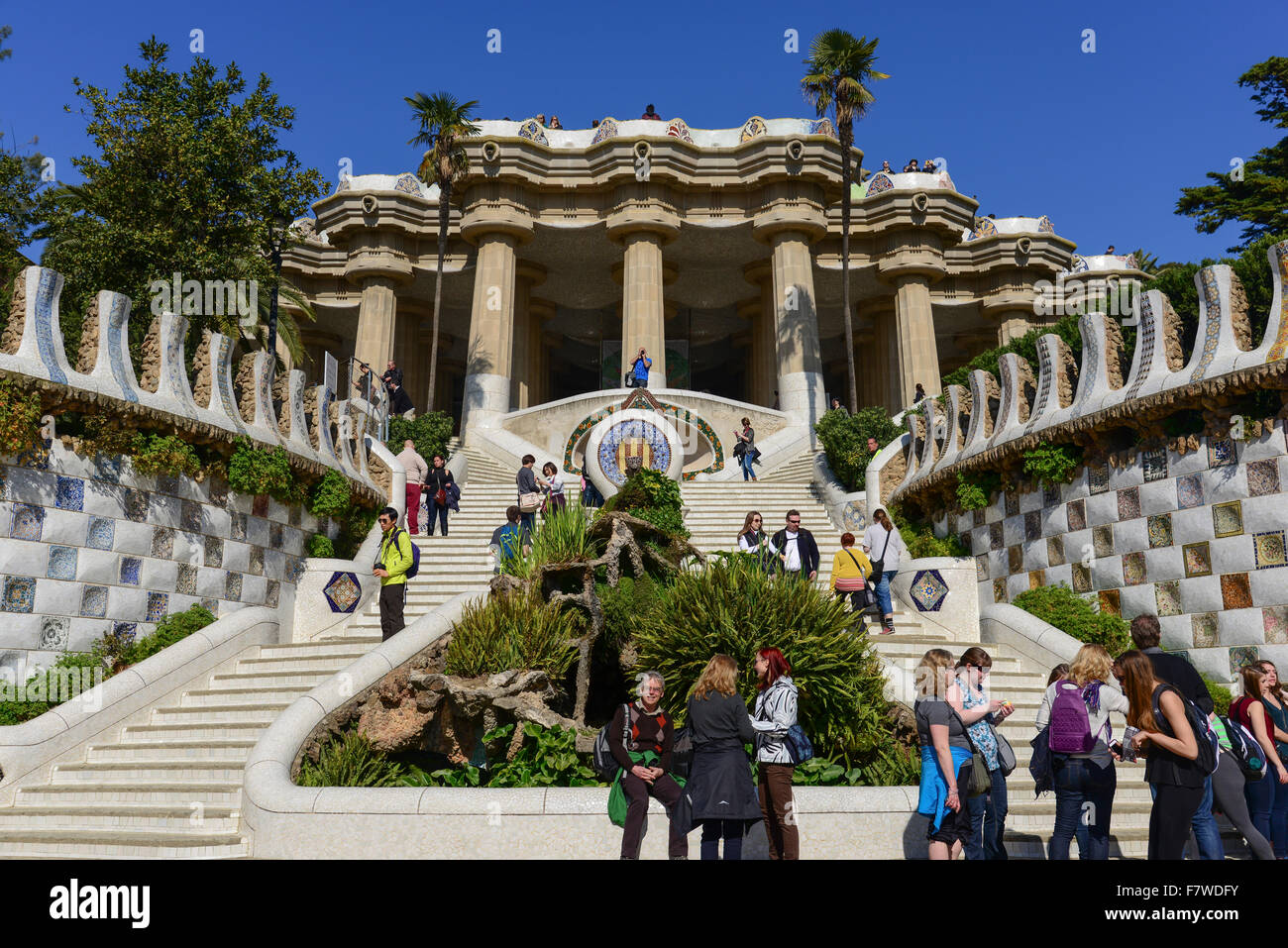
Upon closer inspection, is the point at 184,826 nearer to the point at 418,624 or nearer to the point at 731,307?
the point at 418,624

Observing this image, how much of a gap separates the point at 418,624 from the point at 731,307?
32468mm

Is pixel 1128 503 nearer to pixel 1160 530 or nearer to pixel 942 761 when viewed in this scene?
pixel 1160 530

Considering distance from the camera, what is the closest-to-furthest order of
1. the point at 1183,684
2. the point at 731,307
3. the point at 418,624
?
1. the point at 1183,684
2. the point at 418,624
3. the point at 731,307

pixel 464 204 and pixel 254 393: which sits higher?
pixel 464 204

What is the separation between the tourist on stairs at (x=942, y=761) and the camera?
6.11 metres

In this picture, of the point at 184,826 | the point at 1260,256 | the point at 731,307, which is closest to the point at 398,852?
the point at 184,826

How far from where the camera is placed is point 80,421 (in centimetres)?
1157

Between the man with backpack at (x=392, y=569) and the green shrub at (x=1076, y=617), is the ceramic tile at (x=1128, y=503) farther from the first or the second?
the man with backpack at (x=392, y=569)

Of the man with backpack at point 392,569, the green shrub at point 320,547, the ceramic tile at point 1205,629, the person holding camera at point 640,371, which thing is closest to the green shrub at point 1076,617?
the ceramic tile at point 1205,629

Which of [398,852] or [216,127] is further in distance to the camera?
[216,127]

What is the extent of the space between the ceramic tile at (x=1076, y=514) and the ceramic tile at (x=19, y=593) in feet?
42.9

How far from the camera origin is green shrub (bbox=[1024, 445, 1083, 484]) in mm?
13734

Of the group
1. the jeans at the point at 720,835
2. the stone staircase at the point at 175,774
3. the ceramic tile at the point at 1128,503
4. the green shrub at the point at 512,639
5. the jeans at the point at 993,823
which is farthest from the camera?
the ceramic tile at the point at 1128,503

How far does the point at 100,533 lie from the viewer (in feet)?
38.2
